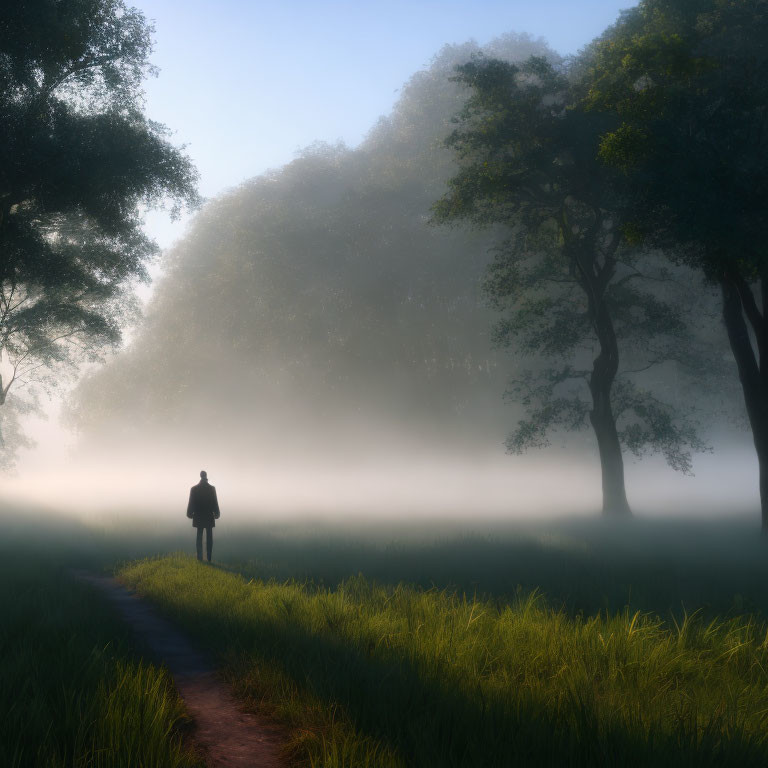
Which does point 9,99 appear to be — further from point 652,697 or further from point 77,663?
point 652,697

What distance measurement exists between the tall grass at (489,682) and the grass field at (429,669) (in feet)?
0.06

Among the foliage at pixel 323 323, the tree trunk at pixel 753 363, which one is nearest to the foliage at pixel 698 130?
the tree trunk at pixel 753 363

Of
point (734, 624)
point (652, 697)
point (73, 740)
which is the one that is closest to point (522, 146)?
point (734, 624)

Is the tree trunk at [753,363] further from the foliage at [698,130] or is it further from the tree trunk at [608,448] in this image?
the tree trunk at [608,448]

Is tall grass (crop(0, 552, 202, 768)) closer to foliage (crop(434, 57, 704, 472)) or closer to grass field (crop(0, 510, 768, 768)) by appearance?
grass field (crop(0, 510, 768, 768))

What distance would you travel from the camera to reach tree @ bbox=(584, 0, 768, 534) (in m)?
14.3

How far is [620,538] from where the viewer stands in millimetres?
19359

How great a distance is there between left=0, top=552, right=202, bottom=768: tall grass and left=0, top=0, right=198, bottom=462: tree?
14.4 m

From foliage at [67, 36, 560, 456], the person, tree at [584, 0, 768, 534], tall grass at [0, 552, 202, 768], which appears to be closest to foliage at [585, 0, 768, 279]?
tree at [584, 0, 768, 534]

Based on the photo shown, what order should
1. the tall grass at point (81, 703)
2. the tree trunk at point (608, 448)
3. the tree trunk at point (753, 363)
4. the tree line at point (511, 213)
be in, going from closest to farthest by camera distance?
the tall grass at point (81, 703), the tree line at point (511, 213), the tree trunk at point (753, 363), the tree trunk at point (608, 448)

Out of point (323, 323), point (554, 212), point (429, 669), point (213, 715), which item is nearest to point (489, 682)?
point (429, 669)

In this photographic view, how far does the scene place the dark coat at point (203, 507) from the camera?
16.2m

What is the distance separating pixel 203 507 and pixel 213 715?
12.1m

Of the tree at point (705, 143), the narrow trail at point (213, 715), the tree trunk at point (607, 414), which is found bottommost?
the narrow trail at point (213, 715)
